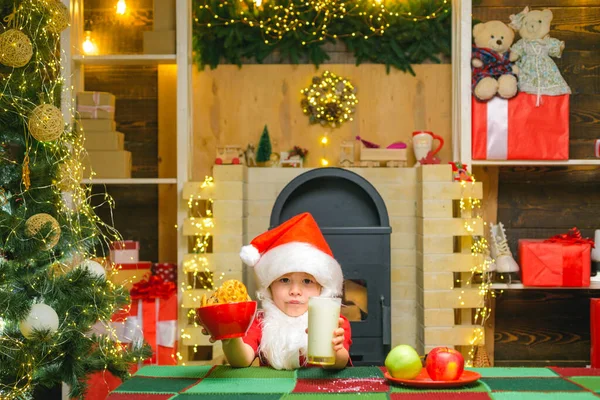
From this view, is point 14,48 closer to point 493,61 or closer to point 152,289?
point 152,289

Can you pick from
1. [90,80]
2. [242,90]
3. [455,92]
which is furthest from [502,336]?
[90,80]

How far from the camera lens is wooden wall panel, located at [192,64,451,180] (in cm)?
439

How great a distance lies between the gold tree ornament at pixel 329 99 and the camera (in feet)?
14.3

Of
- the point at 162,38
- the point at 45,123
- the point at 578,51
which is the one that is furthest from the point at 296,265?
the point at 578,51

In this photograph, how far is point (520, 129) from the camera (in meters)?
4.04

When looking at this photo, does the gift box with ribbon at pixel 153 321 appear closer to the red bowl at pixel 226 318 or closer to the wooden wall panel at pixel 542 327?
the wooden wall panel at pixel 542 327

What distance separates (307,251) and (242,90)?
6.58 feet

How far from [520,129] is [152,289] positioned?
1.99 m

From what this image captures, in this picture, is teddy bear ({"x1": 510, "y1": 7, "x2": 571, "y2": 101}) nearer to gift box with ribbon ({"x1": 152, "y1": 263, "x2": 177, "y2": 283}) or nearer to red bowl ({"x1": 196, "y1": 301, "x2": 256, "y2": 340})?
gift box with ribbon ({"x1": 152, "y1": 263, "x2": 177, "y2": 283})

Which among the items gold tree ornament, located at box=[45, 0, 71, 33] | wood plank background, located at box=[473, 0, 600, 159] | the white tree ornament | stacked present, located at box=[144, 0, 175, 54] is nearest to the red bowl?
the white tree ornament

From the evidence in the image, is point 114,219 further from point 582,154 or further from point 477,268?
point 582,154

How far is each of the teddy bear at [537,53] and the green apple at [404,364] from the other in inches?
102

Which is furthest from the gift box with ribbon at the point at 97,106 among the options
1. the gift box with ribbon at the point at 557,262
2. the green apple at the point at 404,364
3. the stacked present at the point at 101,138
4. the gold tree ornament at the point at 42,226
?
the green apple at the point at 404,364

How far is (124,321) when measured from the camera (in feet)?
12.4
